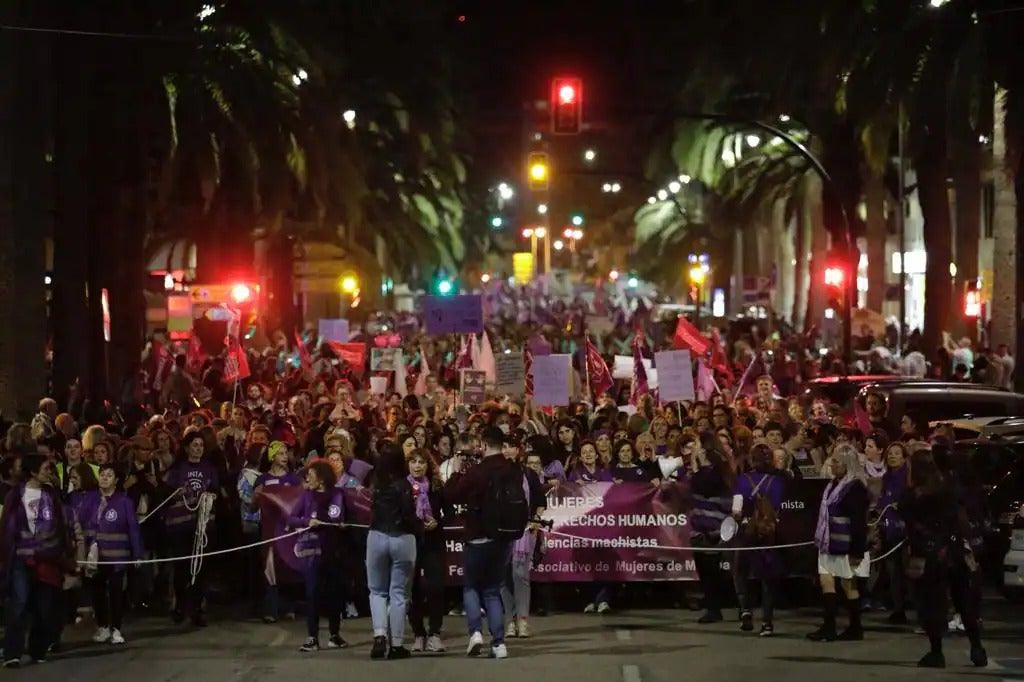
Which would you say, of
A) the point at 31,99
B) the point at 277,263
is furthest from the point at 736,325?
the point at 31,99

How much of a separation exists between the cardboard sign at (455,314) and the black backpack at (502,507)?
13.2m

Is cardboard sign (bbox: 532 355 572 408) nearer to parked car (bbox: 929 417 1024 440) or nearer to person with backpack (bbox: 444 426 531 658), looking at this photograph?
parked car (bbox: 929 417 1024 440)

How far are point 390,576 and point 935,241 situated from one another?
85.0 ft

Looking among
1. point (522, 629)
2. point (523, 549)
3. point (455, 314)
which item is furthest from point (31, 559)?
point (455, 314)

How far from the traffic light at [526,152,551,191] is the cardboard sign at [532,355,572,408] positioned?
1499cm

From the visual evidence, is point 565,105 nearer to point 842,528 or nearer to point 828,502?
point 828,502

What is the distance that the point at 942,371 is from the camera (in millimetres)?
33125

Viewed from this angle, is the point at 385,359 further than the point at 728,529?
Yes

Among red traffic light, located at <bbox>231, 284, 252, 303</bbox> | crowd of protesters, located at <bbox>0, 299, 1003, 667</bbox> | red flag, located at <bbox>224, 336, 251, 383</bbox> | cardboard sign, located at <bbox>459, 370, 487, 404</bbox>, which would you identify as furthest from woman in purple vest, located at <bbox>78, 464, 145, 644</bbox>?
red traffic light, located at <bbox>231, 284, 252, 303</bbox>

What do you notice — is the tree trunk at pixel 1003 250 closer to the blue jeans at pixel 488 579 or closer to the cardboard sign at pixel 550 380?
the cardboard sign at pixel 550 380

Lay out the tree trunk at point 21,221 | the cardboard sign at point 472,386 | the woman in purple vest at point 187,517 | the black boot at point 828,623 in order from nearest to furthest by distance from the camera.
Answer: the black boot at point 828,623 → the woman in purple vest at point 187,517 → the cardboard sign at point 472,386 → the tree trunk at point 21,221

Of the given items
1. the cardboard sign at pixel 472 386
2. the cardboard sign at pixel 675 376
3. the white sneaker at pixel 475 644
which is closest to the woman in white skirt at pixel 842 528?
the white sneaker at pixel 475 644

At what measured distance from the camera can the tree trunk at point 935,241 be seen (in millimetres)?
36562

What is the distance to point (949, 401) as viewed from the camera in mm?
21141
